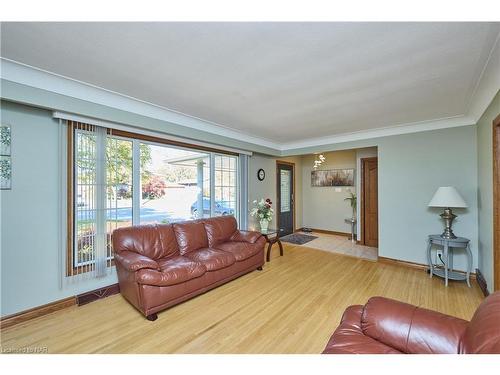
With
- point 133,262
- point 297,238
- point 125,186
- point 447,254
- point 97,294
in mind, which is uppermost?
point 125,186

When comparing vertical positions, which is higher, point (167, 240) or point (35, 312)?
point (167, 240)

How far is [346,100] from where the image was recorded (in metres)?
2.67

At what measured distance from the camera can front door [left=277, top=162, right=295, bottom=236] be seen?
19.5 feet

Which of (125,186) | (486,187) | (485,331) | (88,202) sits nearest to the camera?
A: (485,331)

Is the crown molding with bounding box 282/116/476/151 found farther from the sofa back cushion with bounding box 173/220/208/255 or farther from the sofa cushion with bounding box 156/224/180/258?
the sofa cushion with bounding box 156/224/180/258

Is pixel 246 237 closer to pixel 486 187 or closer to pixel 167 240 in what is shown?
pixel 167 240

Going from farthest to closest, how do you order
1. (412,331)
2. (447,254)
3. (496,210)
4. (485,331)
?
(447,254) < (496,210) < (412,331) < (485,331)

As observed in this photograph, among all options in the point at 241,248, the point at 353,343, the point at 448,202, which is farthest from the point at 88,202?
the point at 448,202

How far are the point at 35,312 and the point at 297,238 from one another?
4.98m

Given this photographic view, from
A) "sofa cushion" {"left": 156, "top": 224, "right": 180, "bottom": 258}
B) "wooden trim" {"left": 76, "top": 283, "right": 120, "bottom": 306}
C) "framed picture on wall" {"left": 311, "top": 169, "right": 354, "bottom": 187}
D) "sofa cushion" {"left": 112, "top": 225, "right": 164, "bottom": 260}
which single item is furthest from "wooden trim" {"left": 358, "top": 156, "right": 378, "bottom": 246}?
"wooden trim" {"left": 76, "top": 283, "right": 120, "bottom": 306}

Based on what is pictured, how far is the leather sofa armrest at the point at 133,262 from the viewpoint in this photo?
2176 mm

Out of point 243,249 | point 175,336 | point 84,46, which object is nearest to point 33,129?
point 84,46

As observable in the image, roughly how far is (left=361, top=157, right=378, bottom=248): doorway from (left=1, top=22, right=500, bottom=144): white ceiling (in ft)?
7.27

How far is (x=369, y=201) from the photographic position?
203 inches
